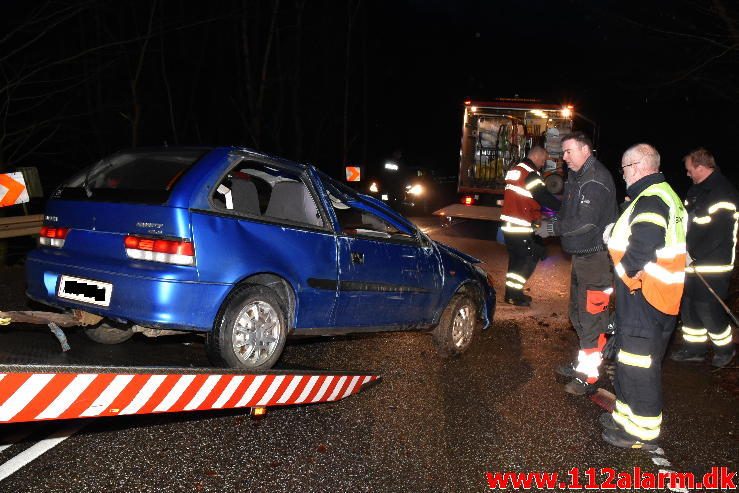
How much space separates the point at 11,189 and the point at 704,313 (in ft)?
24.5

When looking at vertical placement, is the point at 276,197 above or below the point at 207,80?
below

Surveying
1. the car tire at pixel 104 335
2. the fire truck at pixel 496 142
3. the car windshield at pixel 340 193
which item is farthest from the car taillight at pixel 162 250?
the fire truck at pixel 496 142

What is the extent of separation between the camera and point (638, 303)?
4.48 meters

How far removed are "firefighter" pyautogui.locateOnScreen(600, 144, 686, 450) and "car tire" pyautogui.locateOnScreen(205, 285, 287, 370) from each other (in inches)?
92.8

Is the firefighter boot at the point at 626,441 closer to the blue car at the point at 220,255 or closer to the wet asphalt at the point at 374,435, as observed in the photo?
the wet asphalt at the point at 374,435

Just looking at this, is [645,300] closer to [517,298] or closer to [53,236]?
[53,236]

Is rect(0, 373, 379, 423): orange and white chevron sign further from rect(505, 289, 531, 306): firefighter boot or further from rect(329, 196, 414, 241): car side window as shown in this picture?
rect(505, 289, 531, 306): firefighter boot

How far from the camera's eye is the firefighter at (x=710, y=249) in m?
6.54

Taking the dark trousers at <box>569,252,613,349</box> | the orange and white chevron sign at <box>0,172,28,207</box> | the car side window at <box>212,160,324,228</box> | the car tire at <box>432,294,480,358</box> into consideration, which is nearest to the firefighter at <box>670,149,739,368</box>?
the dark trousers at <box>569,252,613,349</box>

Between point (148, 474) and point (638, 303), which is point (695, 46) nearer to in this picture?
point (638, 303)

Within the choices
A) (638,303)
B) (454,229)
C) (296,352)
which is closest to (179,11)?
(454,229)

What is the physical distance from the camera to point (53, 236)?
181 inches

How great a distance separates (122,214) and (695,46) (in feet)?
36.9
